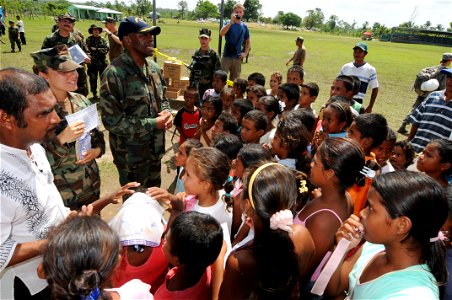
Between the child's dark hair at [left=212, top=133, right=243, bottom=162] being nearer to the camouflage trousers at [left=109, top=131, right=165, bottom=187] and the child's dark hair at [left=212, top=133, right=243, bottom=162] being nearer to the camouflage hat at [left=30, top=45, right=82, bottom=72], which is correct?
the camouflage trousers at [left=109, top=131, right=165, bottom=187]

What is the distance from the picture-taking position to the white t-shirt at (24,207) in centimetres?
152

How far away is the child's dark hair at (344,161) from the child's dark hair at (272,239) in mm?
501

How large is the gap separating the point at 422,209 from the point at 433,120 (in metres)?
3.29

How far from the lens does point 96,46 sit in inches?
349

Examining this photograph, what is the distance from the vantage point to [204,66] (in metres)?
6.54

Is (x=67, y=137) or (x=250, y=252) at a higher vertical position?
(x=67, y=137)

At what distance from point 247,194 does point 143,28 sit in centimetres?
221

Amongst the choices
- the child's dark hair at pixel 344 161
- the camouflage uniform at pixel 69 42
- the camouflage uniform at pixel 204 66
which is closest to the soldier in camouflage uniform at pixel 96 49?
the camouflage uniform at pixel 69 42

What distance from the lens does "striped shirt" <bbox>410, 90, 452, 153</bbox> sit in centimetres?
400

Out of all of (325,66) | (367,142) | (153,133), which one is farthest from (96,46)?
(325,66)

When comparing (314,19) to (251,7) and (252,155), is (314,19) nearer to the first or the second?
(251,7)

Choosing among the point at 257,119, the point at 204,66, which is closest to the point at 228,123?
the point at 257,119

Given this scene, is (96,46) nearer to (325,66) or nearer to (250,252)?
(250,252)

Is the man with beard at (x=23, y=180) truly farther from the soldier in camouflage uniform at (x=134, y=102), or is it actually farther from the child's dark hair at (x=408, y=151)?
the child's dark hair at (x=408, y=151)
